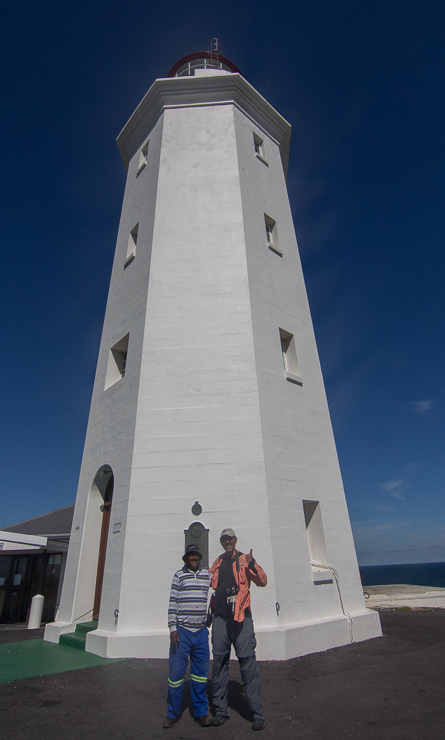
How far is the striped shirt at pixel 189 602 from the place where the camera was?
4531 mm

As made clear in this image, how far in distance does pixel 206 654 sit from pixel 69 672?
3.14 metres

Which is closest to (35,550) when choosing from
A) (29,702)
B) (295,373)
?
(29,702)

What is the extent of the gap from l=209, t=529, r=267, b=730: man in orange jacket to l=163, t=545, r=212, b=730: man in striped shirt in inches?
5.6

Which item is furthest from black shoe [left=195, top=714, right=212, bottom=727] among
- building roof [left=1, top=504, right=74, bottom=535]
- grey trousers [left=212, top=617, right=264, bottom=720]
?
building roof [left=1, top=504, right=74, bottom=535]

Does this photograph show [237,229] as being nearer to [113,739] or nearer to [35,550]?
[113,739]

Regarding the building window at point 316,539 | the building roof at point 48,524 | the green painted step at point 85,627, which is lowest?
the green painted step at point 85,627

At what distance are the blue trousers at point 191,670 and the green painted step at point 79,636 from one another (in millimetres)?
4687

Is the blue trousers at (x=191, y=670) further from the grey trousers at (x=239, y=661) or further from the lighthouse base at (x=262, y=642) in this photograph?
the lighthouse base at (x=262, y=642)

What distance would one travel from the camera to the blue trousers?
168 inches

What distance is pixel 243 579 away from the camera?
4.80 meters

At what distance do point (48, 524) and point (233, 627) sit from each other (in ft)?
50.4

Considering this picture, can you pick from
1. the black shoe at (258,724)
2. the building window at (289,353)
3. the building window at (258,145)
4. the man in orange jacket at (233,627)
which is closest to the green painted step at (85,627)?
the man in orange jacket at (233,627)

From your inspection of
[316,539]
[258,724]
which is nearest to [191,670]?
[258,724]

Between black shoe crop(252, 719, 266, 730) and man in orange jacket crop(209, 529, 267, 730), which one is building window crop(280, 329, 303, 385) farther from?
black shoe crop(252, 719, 266, 730)
